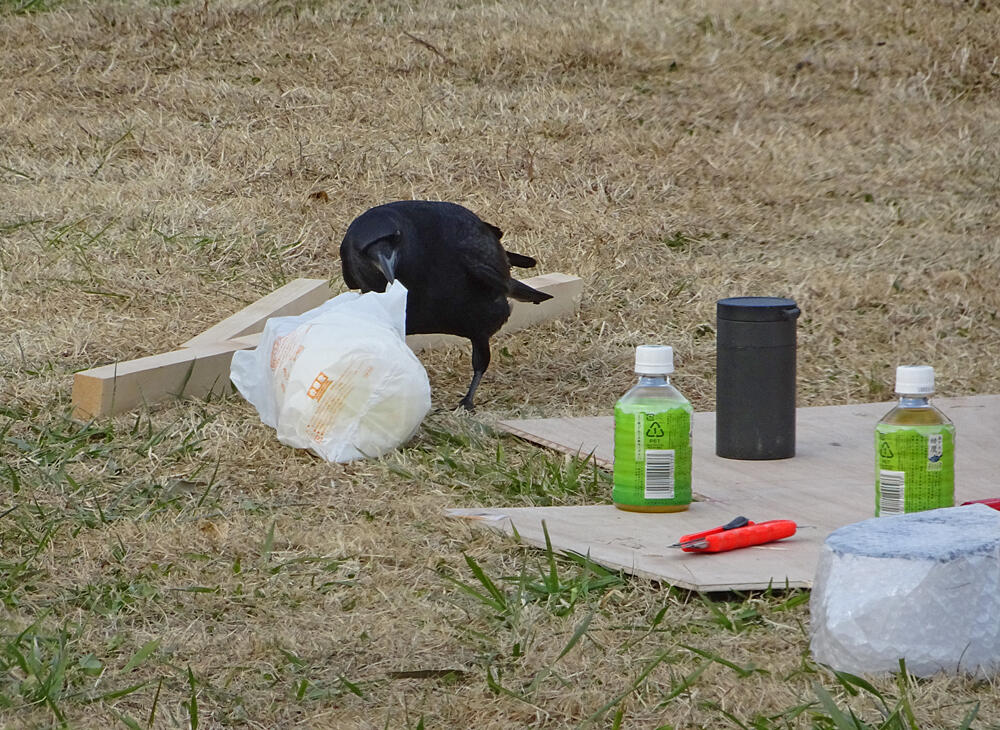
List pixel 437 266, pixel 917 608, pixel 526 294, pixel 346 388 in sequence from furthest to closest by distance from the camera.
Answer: pixel 526 294 → pixel 437 266 → pixel 346 388 → pixel 917 608

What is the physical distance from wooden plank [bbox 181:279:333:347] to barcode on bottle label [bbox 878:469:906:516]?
7.45 ft

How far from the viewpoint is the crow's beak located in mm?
3803

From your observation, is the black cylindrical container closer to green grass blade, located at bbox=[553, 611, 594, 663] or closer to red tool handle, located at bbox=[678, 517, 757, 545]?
red tool handle, located at bbox=[678, 517, 757, 545]

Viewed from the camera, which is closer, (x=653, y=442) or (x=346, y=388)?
(x=653, y=442)

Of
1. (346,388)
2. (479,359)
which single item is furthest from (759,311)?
(479,359)

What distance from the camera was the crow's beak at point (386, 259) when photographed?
3803 mm

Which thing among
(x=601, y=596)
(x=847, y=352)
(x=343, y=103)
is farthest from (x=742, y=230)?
(x=601, y=596)

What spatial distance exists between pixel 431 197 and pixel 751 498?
3.55 m

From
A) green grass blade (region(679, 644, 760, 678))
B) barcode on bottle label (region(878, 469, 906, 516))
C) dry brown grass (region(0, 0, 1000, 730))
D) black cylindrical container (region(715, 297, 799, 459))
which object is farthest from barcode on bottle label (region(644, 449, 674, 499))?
green grass blade (region(679, 644, 760, 678))

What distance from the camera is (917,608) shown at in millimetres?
2020

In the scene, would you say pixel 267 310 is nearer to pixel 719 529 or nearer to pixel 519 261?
pixel 519 261

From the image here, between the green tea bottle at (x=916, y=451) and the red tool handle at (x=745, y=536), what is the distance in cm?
21

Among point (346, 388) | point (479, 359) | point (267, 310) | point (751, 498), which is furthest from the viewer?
point (267, 310)

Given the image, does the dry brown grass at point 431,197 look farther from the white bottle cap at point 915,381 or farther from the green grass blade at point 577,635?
the white bottle cap at point 915,381
